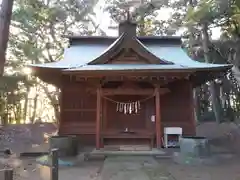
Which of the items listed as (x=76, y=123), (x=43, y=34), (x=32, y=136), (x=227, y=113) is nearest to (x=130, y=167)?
(x=76, y=123)

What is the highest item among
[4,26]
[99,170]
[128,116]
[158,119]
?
[4,26]

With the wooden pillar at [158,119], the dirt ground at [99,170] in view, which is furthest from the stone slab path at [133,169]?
the wooden pillar at [158,119]

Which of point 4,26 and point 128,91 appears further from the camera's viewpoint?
point 128,91

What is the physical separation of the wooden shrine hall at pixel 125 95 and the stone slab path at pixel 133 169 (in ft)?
6.14

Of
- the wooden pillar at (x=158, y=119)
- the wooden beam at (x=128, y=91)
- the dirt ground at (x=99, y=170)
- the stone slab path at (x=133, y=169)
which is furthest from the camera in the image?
the wooden beam at (x=128, y=91)

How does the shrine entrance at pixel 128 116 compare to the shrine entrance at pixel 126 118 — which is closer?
the shrine entrance at pixel 128 116

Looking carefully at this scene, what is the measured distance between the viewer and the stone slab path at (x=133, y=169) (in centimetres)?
644

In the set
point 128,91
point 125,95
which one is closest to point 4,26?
point 128,91

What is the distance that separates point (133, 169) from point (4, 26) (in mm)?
5096

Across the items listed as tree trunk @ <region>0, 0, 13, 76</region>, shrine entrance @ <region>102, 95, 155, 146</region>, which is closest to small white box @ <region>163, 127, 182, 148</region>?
shrine entrance @ <region>102, 95, 155, 146</region>

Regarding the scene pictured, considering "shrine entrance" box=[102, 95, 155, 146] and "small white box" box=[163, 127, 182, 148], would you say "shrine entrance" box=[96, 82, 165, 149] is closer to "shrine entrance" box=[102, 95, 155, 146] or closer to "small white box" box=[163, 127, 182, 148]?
"shrine entrance" box=[102, 95, 155, 146]

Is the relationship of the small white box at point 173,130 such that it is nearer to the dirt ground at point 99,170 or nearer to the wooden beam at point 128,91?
the wooden beam at point 128,91

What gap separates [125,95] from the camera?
11555mm

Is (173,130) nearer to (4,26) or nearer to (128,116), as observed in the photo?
(128,116)
